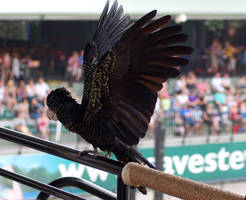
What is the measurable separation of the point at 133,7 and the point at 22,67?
2057 mm

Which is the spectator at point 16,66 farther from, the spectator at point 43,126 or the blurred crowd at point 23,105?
the spectator at point 43,126

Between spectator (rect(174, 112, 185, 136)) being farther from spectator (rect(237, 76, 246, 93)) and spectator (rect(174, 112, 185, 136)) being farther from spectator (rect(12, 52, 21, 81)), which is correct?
spectator (rect(12, 52, 21, 81))

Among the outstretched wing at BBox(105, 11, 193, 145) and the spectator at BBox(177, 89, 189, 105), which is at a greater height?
the outstretched wing at BBox(105, 11, 193, 145)

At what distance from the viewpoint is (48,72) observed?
267 inches

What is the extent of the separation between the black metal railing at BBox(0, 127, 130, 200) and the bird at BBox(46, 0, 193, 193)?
0.07 metres

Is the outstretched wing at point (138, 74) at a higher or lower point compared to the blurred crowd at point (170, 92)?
higher

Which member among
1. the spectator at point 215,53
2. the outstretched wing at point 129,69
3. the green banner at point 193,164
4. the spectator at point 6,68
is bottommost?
the green banner at point 193,164

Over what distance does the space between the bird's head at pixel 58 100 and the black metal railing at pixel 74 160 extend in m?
0.08

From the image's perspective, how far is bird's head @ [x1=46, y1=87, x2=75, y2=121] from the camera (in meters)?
1.03

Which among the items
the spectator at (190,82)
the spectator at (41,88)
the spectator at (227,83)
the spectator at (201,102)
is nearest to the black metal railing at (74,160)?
the spectator at (41,88)

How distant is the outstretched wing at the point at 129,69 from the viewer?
0.88 metres

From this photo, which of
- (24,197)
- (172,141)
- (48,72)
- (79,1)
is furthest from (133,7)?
(24,197)

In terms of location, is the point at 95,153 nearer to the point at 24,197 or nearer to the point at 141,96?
the point at 141,96

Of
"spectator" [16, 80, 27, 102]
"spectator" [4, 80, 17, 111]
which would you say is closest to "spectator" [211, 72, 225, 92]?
Result: "spectator" [16, 80, 27, 102]
